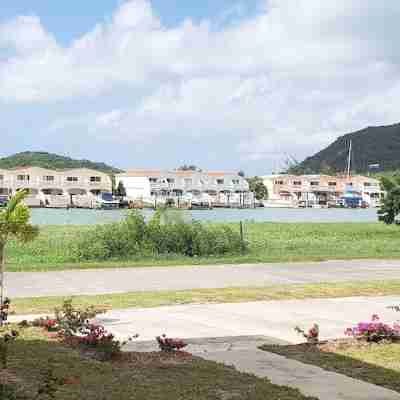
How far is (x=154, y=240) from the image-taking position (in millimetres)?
27531

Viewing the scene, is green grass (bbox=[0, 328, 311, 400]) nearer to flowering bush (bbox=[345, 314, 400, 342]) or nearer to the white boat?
flowering bush (bbox=[345, 314, 400, 342])

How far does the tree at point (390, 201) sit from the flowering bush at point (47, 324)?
30467 mm

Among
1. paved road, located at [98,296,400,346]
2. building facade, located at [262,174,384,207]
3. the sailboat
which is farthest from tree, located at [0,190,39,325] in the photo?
building facade, located at [262,174,384,207]

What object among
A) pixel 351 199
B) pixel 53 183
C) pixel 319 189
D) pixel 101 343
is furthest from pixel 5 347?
pixel 319 189

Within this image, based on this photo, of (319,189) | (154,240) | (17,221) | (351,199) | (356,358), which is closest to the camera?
(356,358)

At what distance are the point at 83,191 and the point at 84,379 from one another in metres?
130

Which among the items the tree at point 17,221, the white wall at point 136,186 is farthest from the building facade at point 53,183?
the tree at point 17,221

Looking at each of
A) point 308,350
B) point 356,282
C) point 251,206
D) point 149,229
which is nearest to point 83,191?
point 251,206

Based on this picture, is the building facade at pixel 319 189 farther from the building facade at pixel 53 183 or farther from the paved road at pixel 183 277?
the paved road at pixel 183 277

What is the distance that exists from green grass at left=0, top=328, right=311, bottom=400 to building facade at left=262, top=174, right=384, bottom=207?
149 metres

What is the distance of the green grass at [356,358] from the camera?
27.9 feet

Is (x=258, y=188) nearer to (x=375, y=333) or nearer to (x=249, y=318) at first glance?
(x=249, y=318)

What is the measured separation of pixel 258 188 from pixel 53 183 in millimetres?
45451

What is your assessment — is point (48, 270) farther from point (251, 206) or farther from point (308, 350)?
point (251, 206)
